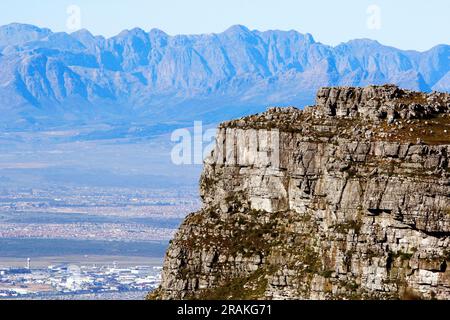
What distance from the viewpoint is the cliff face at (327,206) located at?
Answer: 6028 cm

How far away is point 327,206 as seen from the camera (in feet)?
209

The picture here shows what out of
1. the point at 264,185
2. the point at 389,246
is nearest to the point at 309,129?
the point at 264,185

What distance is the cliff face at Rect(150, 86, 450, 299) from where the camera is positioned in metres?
60.3

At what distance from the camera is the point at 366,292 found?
199ft

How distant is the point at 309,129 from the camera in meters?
68.0
